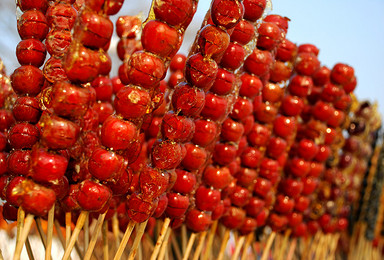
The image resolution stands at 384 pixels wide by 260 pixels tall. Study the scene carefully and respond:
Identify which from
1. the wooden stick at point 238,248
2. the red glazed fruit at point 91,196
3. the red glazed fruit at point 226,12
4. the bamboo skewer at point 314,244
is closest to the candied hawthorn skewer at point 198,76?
the red glazed fruit at point 226,12

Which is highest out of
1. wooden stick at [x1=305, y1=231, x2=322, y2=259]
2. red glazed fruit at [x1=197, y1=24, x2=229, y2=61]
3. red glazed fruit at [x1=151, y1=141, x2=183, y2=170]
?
red glazed fruit at [x1=197, y1=24, x2=229, y2=61]

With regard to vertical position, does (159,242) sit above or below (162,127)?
below

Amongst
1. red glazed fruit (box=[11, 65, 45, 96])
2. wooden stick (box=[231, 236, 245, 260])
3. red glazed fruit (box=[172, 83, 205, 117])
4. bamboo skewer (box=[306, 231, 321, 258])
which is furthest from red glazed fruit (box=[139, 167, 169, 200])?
bamboo skewer (box=[306, 231, 321, 258])

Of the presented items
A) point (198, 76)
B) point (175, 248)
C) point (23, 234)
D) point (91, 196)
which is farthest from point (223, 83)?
point (175, 248)

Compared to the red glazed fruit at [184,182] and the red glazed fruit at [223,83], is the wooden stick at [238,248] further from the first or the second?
the red glazed fruit at [223,83]

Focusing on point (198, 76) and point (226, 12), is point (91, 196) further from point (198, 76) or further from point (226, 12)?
point (226, 12)

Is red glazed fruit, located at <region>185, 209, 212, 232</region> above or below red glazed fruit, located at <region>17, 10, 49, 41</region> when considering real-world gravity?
below

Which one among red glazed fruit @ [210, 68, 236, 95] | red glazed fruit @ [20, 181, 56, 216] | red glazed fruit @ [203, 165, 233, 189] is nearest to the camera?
red glazed fruit @ [20, 181, 56, 216]

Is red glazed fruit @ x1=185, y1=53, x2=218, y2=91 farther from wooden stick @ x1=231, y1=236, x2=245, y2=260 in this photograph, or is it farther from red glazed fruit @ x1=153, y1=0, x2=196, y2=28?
wooden stick @ x1=231, y1=236, x2=245, y2=260

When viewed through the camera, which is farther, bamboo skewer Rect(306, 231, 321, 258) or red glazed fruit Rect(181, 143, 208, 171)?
bamboo skewer Rect(306, 231, 321, 258)

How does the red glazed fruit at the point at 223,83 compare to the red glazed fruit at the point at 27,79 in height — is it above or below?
above

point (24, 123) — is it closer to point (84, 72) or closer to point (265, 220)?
point (84, 72)

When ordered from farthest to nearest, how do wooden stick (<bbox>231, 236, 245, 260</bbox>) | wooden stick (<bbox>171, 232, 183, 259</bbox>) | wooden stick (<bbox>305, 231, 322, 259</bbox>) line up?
wooden stick (<bbox>305, 231, 322, 259</bbox>), wooden stick (<bbox>171, 232, 183, 259</bbox>), wooden stick (<bbox>231, 236, 245, 260</bbox>)

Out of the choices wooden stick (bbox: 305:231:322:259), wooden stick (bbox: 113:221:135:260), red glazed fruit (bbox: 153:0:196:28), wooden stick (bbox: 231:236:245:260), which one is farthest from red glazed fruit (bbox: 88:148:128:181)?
wooden stick (bbox: 305:231:322:259)
